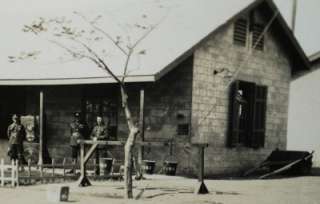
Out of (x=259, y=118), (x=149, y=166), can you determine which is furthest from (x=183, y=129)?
(x=259, y=118)

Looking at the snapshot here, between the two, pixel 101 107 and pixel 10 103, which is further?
pixel 10 103

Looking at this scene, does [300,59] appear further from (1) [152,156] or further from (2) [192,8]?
(1) [152,156]

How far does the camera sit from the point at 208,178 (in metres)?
15.2

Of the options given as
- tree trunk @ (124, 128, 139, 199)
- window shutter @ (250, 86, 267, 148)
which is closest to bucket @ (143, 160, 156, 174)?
window shutter @ (250, 86, 267, 148)

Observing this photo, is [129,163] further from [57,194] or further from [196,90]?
[196,90]

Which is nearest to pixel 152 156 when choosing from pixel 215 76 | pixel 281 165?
pixel 215 76

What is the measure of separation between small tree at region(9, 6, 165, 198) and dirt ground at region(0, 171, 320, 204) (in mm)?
724

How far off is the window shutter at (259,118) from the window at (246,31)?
1440 mm

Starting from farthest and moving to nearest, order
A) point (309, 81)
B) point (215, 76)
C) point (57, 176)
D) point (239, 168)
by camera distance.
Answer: point (309, 81) → point (239, 168) → point (215, 76) → point (57, 176)

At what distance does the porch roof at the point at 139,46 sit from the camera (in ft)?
46.5

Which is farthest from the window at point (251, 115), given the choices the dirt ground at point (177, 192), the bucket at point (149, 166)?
the bucket at point (149, 166)

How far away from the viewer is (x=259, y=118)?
17656 millimetres

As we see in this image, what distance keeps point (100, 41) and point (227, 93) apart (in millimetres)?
3953

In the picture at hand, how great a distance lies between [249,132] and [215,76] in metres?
2.36
